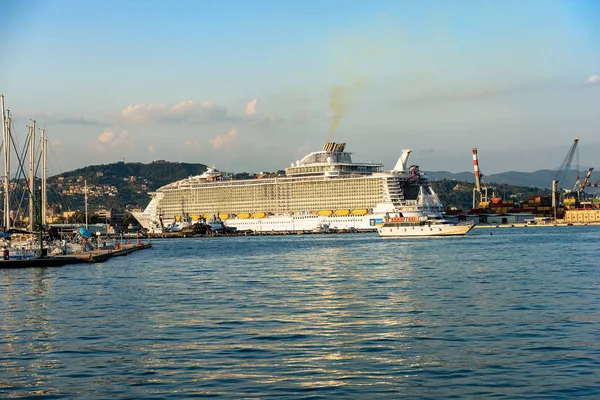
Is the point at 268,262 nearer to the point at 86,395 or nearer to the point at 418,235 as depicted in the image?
the point at 86,395

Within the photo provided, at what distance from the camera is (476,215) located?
157 metres

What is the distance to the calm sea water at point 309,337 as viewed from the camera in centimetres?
1326

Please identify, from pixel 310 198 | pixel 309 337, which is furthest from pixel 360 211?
pixel 309 337

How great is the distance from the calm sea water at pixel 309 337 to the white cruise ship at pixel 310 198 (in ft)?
264

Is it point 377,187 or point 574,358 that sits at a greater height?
point 377,187

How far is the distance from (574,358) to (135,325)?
1061 centimetres

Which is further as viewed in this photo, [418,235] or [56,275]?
[418,235]

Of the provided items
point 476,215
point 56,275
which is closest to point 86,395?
point 56,275

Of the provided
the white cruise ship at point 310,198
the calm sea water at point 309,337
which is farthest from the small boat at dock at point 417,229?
the calm sea water at point 309,337

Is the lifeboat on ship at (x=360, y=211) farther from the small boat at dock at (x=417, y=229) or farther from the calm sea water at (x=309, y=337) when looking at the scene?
the calm sea water at (x=309, y=337)

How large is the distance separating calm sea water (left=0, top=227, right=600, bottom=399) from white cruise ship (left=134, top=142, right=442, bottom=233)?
80382mm

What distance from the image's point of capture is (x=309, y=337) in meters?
17.6

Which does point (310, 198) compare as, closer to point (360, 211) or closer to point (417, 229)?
point (360, 211)

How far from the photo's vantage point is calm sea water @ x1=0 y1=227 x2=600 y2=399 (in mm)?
13258
